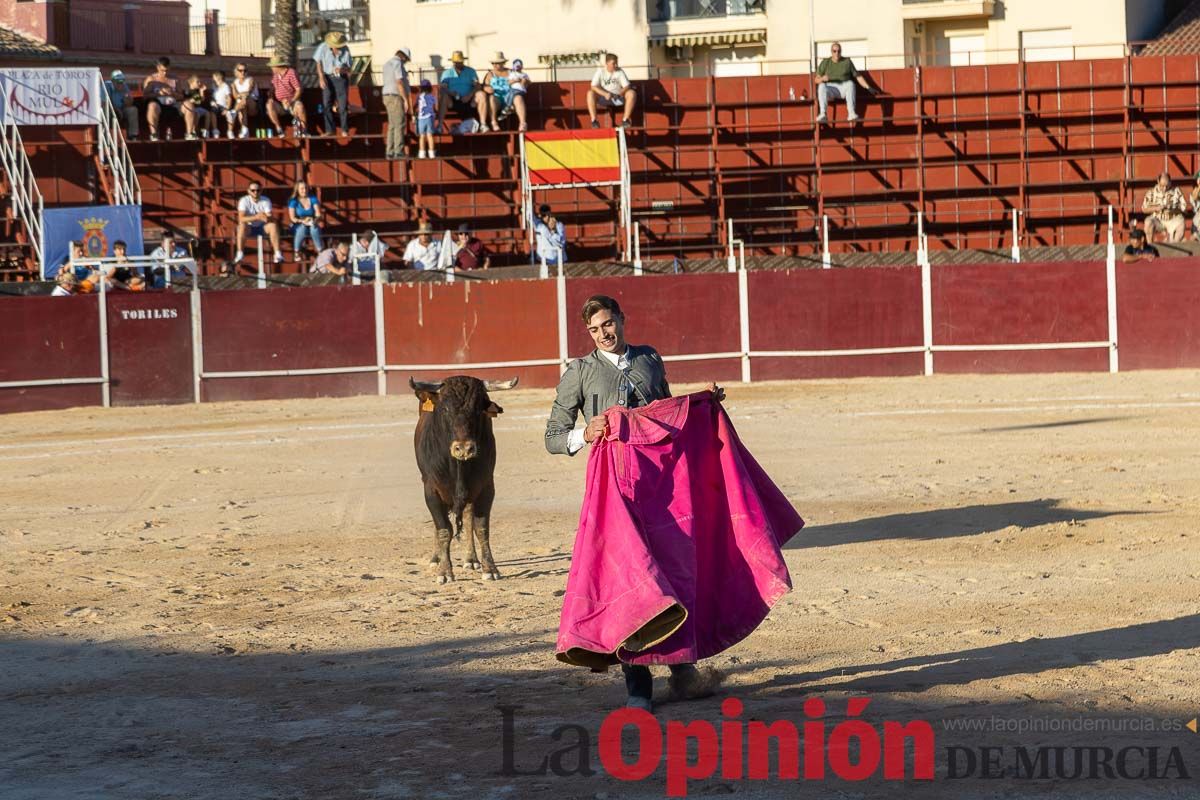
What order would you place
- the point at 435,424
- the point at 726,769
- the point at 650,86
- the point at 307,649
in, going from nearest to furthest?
1. the point at 726,769
2. the point at 307,649
3. the point at 435,424
4. the point at 650,86

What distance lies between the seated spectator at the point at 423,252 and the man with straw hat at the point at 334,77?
4.10 m

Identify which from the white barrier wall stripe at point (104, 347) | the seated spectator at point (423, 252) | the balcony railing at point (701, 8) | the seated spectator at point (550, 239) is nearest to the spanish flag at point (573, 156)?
the seated spectator at point (550, 239)

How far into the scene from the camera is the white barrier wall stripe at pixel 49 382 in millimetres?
20656

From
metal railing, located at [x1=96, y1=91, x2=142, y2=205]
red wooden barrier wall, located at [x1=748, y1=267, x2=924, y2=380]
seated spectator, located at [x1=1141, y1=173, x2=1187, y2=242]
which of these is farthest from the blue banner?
seated spectator, located at [x1=1141, y1=173, x2=1187, y2=242]

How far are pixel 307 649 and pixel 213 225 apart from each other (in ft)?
62.4

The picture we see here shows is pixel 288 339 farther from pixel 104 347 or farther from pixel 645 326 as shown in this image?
pixel 645 326

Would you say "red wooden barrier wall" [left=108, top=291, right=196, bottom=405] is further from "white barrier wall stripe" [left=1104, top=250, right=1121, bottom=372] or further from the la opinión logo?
→ the la opinión logo

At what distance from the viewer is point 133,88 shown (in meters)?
28.9

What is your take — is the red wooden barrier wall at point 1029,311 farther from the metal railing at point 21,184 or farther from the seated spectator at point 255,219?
the metal railing at point 21,184

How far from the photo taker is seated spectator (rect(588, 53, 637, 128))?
86.5 feet

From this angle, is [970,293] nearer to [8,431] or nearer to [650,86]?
[650,86]

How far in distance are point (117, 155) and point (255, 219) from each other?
2.37m

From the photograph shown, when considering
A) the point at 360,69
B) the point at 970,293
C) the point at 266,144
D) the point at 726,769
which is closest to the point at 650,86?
the point at 266,144

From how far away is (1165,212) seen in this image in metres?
23.3
